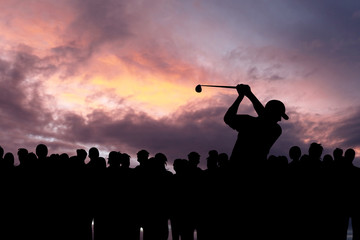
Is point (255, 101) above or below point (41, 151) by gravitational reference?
above

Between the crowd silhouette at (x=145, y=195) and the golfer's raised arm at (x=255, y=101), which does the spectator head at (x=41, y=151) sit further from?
the golfer's raised arm at (x=255, y=101)

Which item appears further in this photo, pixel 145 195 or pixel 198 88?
pixel 145 195

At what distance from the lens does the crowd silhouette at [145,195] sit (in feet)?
27.7

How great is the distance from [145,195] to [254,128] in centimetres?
469

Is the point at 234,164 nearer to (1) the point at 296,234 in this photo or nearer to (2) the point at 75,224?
(1) the point at 296,234

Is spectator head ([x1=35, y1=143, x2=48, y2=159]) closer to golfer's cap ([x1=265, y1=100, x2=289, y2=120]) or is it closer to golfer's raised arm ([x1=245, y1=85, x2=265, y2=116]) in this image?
golfer's raised arm ([x1=245, y1=85, x2=265, y2=116])

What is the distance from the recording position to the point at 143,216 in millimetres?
9328

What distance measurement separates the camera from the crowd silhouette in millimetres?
8453

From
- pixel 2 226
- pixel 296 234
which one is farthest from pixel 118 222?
pixel 296 234

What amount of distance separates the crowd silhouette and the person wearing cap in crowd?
8.11ft

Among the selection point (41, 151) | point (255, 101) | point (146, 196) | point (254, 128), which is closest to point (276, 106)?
point (255, 101)

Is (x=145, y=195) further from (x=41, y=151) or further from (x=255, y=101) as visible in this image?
(x=255, y=101)

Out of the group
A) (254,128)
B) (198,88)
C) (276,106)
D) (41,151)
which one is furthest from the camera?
(198,88)

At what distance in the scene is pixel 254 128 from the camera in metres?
5.50
